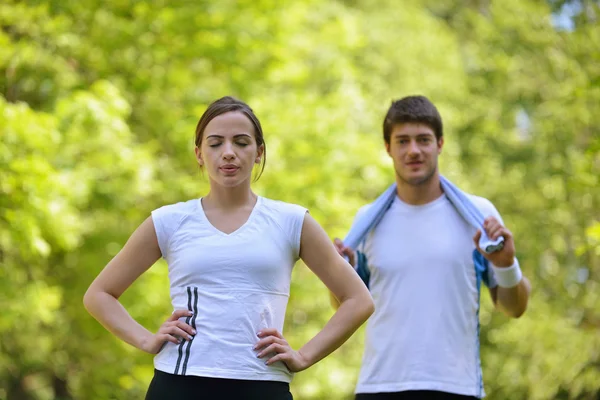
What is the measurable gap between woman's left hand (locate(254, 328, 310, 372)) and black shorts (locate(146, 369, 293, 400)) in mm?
87

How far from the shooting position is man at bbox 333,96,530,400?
3900 mm

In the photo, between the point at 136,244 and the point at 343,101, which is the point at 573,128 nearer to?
the point at 343,101

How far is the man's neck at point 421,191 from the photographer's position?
4.20 m

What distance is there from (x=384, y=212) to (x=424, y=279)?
1.34ft

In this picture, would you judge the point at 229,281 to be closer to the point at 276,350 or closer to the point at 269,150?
the point at 276,350

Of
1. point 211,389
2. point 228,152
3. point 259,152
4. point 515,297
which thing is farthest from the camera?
point 515,297

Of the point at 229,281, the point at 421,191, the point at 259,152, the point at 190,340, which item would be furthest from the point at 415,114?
the point at 190,340

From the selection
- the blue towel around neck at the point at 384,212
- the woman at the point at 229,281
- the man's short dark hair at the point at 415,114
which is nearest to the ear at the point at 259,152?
the woman at the point at 229,281

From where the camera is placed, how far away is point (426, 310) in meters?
3.96

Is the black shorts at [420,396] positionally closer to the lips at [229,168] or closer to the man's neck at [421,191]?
the man's neck at [421,191]

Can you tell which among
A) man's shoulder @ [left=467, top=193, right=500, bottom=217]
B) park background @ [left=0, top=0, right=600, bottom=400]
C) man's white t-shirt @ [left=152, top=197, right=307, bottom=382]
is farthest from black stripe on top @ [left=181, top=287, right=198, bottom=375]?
park background @ [left=0, top=0, right=600, bottom=400]

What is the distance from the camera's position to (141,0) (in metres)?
10.5

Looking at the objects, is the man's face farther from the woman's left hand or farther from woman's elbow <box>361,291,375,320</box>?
the woman's left hand

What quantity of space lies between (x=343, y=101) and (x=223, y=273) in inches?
408
